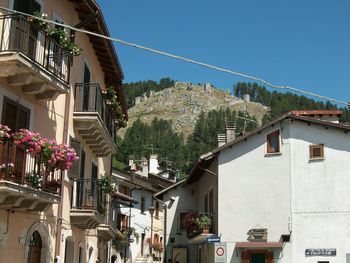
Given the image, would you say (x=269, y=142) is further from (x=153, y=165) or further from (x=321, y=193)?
(x=153, y=165)

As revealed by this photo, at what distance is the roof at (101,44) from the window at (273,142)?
800 centimetres

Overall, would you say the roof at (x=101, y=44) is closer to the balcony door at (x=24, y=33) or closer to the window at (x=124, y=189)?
the balcony door at (x=24, y=33)

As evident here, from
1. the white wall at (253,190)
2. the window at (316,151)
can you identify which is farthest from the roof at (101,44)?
the window at (316,151)

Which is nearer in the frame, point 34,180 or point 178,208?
point 34,180

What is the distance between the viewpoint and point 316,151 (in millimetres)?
29641

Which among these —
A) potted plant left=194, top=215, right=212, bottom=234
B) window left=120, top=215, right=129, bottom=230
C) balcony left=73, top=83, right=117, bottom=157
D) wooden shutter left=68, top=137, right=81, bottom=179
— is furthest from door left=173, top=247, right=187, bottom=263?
wooden shutter left=68, top=137, right=81, bottom=179

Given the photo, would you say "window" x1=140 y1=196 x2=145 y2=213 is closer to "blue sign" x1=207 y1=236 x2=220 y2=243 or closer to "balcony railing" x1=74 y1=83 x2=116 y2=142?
"blue sign" x1=207 y1=236 x2=220 y2=243

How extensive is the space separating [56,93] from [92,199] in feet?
18.0

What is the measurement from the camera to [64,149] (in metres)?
14.4

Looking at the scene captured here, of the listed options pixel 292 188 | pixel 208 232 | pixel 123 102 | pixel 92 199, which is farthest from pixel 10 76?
pixel 208 232

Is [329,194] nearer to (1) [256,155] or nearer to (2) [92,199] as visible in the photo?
(1) [256,155]

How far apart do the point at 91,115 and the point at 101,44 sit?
12.7 ft

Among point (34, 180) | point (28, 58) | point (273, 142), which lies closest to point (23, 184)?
point (34, 180)

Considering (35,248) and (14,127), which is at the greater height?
(14,127)
